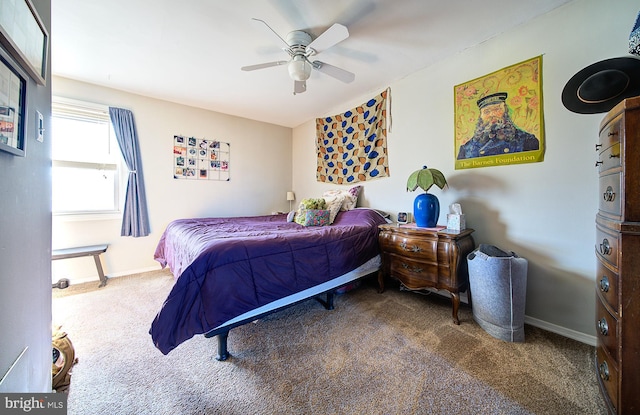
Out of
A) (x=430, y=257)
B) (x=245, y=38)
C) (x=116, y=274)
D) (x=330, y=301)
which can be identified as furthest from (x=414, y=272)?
(x=116, y=274)

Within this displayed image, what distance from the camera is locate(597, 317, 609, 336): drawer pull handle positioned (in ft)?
3.19

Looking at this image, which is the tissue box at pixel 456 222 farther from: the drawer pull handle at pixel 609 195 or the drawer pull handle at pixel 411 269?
the drawer pull handle at pixel 609 195

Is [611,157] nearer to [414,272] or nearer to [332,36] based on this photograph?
[414,272]

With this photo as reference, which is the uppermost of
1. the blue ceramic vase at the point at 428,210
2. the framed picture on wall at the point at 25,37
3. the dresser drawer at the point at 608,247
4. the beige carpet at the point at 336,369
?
the framed picture on wall at the point at 25,37

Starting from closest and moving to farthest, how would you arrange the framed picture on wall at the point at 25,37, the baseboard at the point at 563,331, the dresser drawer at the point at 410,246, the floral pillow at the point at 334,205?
1. the framed picture on wall at the point at 25,37
2. the baseboard at the point at 563,331
3. the dresser drawer at the point at 410,246
4. the floral pillow at the point at 334,205

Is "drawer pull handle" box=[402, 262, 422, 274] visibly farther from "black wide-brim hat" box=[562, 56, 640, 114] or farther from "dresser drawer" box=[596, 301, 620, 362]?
"black wide-brim hat" box=[562, 56, 640, 114]

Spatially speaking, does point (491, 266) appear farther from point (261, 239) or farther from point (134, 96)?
point (134, 96)

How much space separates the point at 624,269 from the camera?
0.85m

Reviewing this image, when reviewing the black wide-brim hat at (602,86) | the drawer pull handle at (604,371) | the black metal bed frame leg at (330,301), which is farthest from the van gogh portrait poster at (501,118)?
the black metal bed frame leg at (330,301)

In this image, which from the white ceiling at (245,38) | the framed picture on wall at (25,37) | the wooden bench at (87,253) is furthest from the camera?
the wooden bench at (87,253)

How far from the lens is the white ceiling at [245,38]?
5.34 feet

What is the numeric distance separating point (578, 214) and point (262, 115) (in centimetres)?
394

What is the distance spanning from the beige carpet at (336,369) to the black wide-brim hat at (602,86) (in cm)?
162

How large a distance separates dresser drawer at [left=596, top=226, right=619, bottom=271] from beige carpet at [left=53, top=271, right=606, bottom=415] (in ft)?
2.34
